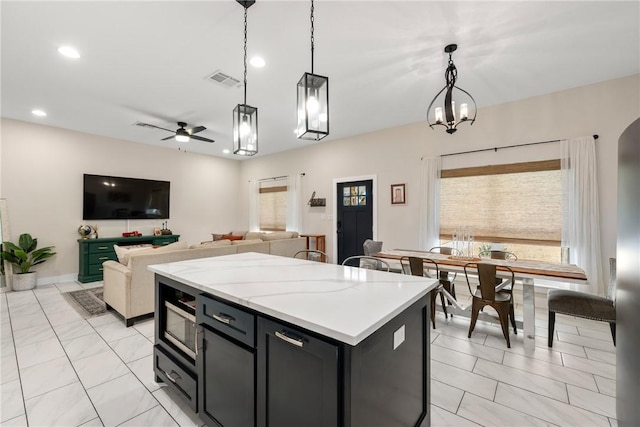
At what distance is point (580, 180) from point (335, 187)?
3.91 metres

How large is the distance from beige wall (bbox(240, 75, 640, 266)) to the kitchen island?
3448 millimetres

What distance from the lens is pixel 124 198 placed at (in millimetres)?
5805

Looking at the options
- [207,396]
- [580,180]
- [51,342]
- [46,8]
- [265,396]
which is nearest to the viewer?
[265,396]

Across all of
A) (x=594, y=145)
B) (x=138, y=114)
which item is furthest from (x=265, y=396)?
(x=138, y=114)

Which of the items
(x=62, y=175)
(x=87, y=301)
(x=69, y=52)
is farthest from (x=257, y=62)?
(x=62, y=175)

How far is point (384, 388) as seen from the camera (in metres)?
1.14

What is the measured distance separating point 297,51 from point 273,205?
4.90 metres

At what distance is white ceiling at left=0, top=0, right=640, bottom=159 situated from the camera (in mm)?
2215

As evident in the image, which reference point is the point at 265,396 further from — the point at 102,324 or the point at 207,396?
the point at 102,324

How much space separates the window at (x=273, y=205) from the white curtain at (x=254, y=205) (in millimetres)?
87

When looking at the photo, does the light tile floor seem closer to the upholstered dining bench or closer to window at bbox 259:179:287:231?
the upholstered dining bench

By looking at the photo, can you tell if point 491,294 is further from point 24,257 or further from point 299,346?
point 24,257

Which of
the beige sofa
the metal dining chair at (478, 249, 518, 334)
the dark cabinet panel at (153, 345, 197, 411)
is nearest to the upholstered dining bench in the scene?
the metal dining chair at (478, 249, 518, 334)

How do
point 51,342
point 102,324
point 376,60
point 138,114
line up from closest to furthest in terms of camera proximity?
point 51,342 → point 376,60 → point 102,324 → point 138,114
